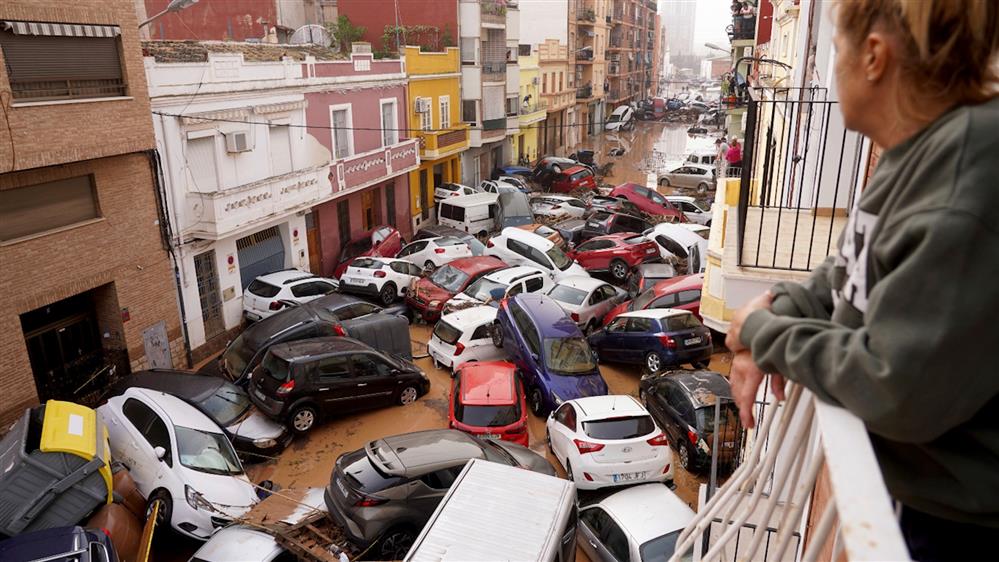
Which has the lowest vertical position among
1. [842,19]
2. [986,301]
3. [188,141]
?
[188,141]

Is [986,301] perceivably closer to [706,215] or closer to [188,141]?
[188,141]

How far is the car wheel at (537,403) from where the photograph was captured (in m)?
12.9

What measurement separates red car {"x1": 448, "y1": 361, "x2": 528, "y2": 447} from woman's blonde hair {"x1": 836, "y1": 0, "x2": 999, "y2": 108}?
32.2 ft

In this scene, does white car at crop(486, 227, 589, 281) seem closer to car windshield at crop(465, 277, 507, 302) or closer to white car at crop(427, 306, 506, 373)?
car windshield at crop(465, 277, 507, 302)

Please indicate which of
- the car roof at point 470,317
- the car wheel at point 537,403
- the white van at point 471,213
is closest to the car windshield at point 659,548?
the car wheel at point 537,403

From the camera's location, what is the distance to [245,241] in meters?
18.0

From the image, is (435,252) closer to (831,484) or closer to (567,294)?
(567,294)

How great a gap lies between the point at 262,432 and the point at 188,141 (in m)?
7.80

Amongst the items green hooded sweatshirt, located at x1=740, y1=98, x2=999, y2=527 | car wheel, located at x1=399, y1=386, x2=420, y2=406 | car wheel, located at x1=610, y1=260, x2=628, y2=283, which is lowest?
car wheel, located at x1=399, y1=386, x2=420, y2=406

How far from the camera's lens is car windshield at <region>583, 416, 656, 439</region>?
1027 centimetres

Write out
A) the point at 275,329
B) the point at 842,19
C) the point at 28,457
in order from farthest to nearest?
the point at 275,329 < the point at 28,457 < the point at 842,19

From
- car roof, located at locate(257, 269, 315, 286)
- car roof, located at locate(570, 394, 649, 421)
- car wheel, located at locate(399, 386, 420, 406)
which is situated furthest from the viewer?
car roof, located at locate(257, 269, 315, 286)

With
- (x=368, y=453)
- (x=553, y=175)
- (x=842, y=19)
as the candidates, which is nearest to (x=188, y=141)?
(x=368, y=453)

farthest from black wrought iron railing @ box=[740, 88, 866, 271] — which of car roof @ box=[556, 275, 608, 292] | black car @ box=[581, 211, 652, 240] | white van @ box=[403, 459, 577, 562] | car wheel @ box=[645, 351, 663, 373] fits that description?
black car @ box=[581, 211, 652, 240]
